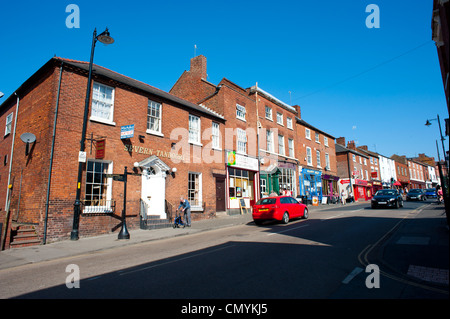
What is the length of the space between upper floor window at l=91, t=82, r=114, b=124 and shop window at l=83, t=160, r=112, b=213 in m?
2.16

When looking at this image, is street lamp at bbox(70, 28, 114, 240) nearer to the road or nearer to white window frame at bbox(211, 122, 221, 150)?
the road

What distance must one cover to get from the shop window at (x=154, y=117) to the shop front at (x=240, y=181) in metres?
6.26

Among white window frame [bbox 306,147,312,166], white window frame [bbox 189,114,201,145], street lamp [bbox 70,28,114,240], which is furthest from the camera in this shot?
white window frame [bbox 306,147,312,166]

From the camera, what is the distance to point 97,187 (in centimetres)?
1245

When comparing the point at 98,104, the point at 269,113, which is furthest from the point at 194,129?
the point at 269,113

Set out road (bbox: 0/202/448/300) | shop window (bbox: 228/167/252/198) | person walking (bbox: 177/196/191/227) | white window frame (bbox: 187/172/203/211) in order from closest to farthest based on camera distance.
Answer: road (bbox: 0/202/448/300) < person walking (bbox: 177/196/191/227) < white window frame (bbox: 187/172/203/211) < shop window (bbox: 228/167/252/198)

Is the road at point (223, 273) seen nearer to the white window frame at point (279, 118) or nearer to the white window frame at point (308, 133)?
the white window frame at point (279, 118)

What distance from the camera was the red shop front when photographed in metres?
42.0

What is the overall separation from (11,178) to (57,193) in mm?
5454

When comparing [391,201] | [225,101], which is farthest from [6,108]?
[391,201]

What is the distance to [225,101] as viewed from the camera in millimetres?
20906

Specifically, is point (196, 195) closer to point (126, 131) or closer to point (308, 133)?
point (126, 131)

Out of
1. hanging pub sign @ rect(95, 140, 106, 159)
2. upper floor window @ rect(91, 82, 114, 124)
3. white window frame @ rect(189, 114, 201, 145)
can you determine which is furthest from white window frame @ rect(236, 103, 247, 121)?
hanging pub sign @ rect(95, 140, 106, 159)

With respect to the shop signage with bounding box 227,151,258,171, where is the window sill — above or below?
above
